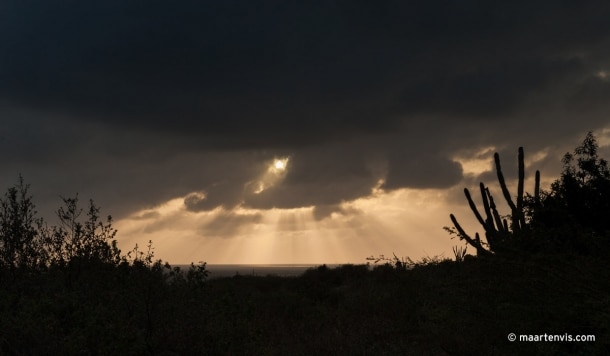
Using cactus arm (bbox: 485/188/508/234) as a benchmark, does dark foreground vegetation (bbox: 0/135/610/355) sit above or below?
below

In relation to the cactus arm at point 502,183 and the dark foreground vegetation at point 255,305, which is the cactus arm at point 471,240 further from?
the cactus arm at point 502,183

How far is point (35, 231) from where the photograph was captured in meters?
14.8

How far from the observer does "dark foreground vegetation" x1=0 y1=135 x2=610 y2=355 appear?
27.2 ft

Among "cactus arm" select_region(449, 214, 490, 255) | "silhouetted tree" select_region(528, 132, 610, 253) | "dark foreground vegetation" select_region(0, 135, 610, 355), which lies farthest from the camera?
"silhouetted tree" select_region(528, 132, 610, 253)

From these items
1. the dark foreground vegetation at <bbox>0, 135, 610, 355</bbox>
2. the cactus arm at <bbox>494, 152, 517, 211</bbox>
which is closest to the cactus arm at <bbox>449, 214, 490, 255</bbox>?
the dark foreground vegetation at <bbox>0, 135, 610, 355</bbox>

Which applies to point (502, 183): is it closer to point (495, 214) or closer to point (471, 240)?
point (495, 214)

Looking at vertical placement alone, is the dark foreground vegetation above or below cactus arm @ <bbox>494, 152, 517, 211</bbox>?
below

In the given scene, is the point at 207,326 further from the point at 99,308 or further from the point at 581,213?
the point at 581,213

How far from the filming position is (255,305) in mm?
11375

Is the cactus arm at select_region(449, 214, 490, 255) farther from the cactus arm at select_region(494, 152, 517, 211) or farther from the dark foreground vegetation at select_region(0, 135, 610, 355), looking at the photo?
the cactus arm at select_region(494, 152, 517, 211)

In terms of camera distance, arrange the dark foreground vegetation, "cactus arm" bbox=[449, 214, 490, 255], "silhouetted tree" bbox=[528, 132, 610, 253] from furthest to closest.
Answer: "silhouetted tree" bbox=[528, 132, 610, 253], "cactus arm" bbox=[449, 214, 490, 255], the dark foreground vegetation

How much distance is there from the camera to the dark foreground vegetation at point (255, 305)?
829 centimetres

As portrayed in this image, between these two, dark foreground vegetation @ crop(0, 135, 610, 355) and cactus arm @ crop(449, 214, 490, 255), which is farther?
cactus arm @ crop(449, 214, 490, 255)

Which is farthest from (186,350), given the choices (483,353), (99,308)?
(483,353)
